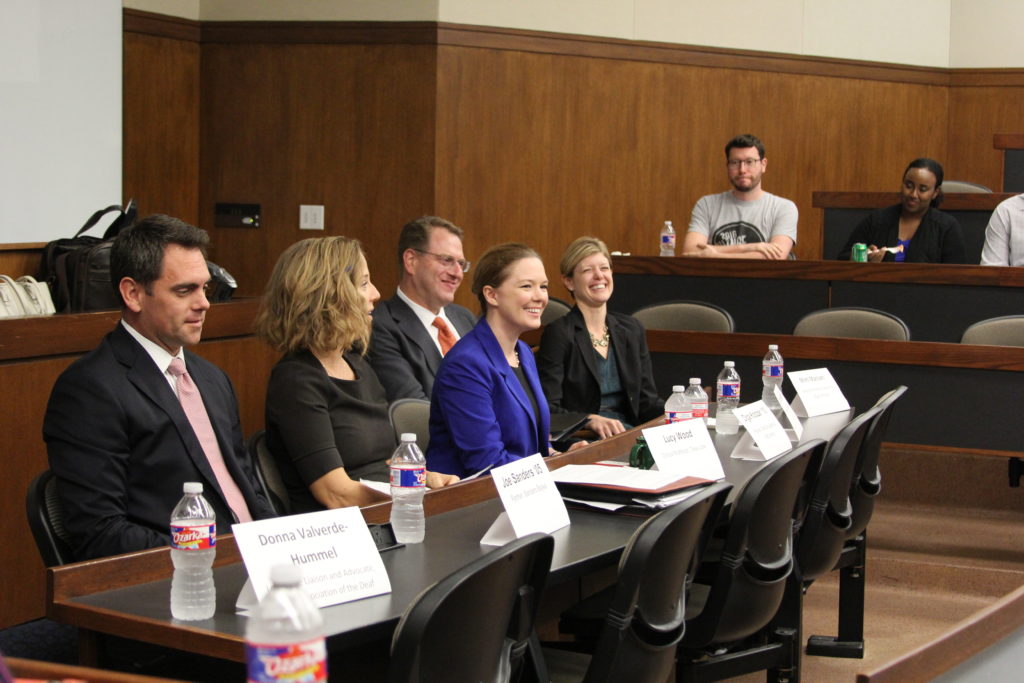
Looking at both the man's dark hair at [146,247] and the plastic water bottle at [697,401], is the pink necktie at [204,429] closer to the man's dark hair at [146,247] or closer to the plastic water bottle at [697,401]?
the man's dark hair at [146,247]

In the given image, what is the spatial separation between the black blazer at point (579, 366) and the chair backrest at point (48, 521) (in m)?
2.29

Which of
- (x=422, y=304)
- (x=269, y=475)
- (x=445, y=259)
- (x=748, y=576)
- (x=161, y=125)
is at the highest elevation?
(x=161, y=125)

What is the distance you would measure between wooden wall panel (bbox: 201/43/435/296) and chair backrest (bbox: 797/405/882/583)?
407cm

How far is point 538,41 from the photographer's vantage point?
24.7 feet

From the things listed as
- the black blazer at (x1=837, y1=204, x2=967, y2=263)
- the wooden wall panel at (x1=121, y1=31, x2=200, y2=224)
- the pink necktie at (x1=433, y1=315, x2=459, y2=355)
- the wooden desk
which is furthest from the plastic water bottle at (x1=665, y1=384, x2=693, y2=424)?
the wooden wall panel at (x1=121, y1=31, x2=200, y2=224)

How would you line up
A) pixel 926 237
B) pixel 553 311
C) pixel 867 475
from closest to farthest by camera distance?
pixel 867 475 < pixel 553 311 < pixel 926 237

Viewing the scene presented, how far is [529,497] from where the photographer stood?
2529 mm

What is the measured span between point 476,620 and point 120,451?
1.01 m

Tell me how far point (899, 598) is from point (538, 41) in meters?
4.26

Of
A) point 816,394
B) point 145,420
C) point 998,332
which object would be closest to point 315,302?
point 145,420

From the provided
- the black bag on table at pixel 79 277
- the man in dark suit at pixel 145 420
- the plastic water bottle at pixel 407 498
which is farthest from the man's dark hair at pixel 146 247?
the black bag on table at pixel 79 277

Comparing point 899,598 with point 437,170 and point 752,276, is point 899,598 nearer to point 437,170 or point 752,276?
point 752,276

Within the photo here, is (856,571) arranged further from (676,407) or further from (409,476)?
(409,476)

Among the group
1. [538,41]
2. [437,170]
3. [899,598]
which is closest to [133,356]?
[899,598]
